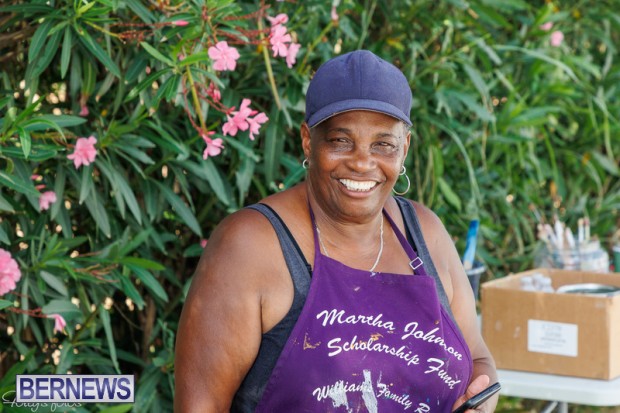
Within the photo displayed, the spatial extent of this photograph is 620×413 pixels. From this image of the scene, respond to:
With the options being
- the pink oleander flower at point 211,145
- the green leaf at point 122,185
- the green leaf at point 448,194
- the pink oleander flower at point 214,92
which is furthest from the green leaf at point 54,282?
the green leaf at point 448,194

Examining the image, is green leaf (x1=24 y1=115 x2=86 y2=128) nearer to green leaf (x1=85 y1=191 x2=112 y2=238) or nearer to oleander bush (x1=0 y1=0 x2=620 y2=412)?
oleander bush (x1=0 y1=0 x2=620 y2=412)

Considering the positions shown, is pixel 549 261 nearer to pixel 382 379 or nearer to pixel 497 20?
pixel 497 20

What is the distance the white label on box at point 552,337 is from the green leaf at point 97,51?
1403 millimetres

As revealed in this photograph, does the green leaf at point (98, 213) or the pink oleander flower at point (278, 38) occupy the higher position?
the pink oleander flower at point (278, 38)

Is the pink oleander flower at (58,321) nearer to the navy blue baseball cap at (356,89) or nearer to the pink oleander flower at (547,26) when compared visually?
the navy blue baseball cap at (356,89)

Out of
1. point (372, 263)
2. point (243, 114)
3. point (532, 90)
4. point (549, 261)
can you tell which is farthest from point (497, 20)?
point (372, 263)

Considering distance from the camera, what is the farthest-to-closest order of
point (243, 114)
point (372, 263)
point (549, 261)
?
point (549, 261), point (243, 114), point (372, 263)

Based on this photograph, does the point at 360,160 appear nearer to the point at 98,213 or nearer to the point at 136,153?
the point at 136,153

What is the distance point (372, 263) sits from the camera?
2.10 meters

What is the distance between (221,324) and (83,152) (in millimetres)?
701

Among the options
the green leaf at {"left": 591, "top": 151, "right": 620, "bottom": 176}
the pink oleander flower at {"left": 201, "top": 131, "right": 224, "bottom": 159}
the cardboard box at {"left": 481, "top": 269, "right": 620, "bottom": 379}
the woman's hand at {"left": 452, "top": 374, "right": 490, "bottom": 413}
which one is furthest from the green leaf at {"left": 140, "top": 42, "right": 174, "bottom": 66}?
the green leaf at {"left": 591, "top": 151, "right": 620, "bottom": 176}

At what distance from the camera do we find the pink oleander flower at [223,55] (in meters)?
2.28

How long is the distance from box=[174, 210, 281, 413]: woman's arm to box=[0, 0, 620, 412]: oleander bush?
51 cm

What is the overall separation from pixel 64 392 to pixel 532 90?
7.53 feet
